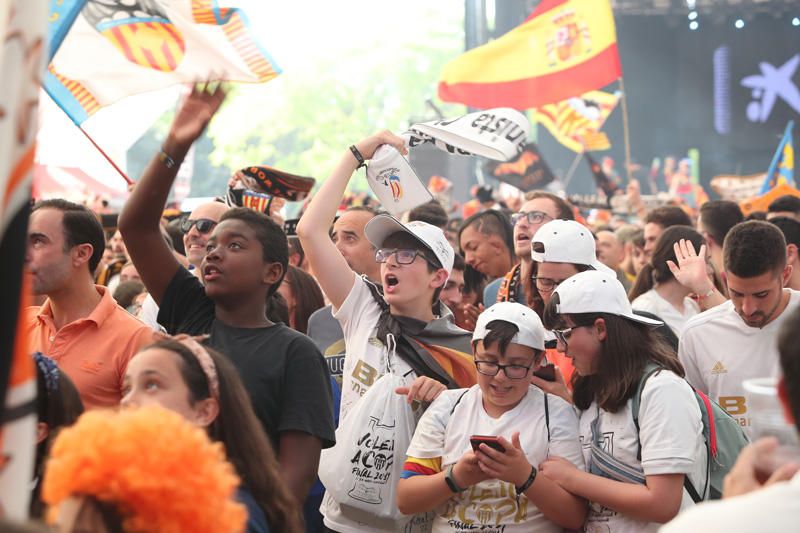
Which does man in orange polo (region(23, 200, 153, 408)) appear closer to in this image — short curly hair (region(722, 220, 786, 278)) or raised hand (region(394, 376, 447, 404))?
raised hand (region(394, 376, 447, 404))

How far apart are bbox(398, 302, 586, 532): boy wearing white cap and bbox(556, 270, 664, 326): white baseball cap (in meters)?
0.17

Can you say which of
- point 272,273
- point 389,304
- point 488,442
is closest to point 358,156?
point 389,304

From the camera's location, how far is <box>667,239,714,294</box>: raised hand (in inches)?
239

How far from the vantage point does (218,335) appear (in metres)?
4.32

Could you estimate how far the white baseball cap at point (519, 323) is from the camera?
175 inches

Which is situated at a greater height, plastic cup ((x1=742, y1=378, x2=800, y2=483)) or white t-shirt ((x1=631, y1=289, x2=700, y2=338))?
plastic cup ((x1=742, y1=378, x2=800, y2=483))

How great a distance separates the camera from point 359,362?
4957mm

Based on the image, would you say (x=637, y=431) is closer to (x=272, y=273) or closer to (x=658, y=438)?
(x=658, y=438)

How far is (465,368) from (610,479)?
106cm

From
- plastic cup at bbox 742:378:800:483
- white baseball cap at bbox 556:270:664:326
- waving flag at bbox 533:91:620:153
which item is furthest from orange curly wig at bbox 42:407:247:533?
waving flag at bbox 533:91:620:153

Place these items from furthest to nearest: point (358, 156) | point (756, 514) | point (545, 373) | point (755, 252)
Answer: point (358, 156)
point (755, 252)
point (545, 373)
point (756, 514)

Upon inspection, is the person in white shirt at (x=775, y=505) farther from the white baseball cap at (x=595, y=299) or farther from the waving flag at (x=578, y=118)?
the waving flag at (x=578, y=118)

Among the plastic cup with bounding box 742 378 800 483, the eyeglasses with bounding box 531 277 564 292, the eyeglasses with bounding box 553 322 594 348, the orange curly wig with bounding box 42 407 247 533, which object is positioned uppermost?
the orange curly wig with bounding box 42 407 247 533

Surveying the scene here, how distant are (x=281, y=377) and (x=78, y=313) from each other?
44.6 inches
